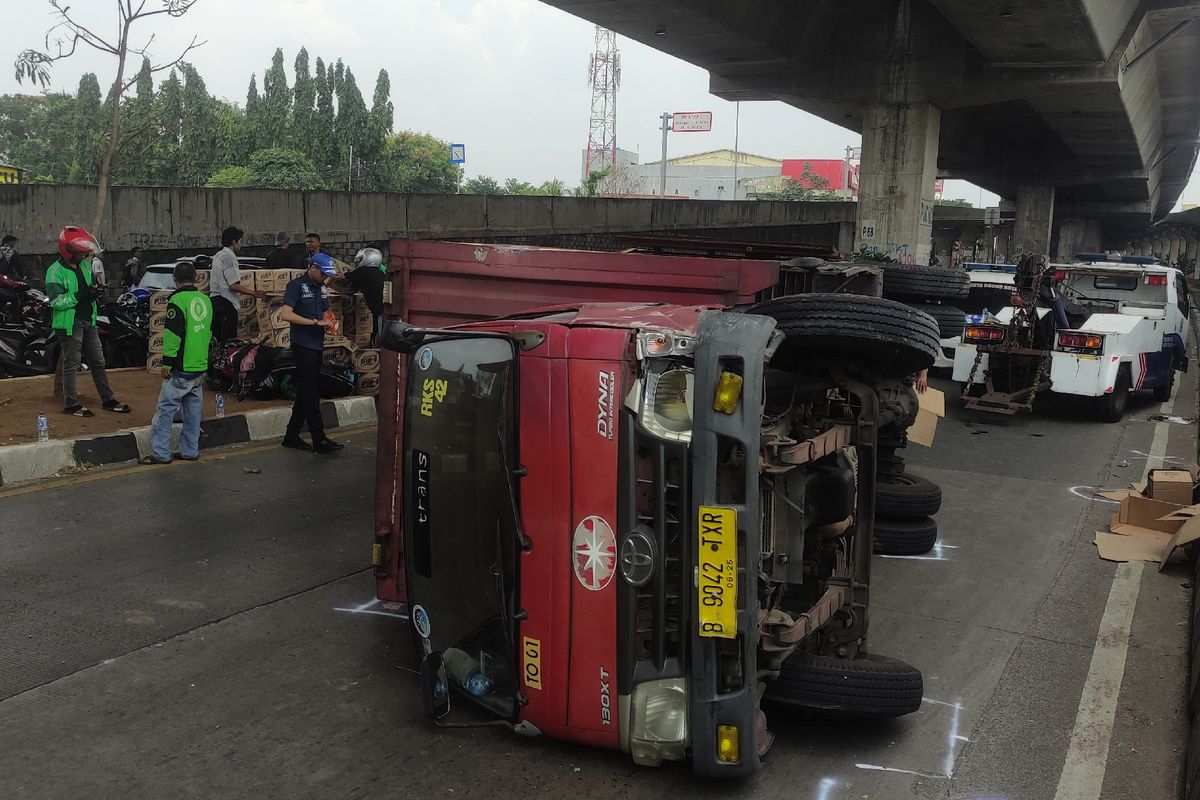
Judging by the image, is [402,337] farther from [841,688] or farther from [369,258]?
[369,258]

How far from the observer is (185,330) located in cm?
848

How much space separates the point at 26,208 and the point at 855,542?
1490 centimetres

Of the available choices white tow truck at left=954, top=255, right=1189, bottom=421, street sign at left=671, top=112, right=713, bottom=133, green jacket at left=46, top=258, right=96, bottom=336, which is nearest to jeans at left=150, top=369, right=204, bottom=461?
green jacket at left=46, top=258, right=96, bottom=336

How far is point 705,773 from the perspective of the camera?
3686mm

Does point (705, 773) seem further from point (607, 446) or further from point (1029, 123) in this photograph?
point (1029, 123)

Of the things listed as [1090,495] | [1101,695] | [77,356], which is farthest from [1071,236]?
[1101,695]

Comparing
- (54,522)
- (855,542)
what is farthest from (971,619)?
(54,522)

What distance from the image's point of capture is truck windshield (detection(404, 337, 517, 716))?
3.79 meters

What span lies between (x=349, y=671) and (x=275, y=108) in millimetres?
61127

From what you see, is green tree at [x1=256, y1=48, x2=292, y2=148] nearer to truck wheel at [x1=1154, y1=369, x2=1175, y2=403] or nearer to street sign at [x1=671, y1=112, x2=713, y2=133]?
truck wheel at [x1=1154, y1=369, x2=1175, y2=403]

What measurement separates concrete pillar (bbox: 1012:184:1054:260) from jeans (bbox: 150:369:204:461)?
41.9m

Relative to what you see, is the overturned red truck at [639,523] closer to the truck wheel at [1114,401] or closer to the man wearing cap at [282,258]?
the truck wheel at [1114,401]

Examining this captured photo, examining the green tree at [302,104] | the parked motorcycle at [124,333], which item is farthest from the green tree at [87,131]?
the parked motorcycle at [124,333]

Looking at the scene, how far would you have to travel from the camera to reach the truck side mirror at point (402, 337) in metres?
4.13
